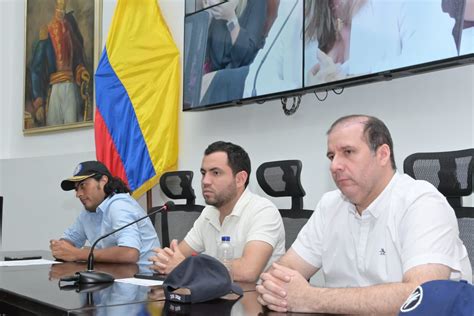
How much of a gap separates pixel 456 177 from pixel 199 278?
3.25ft

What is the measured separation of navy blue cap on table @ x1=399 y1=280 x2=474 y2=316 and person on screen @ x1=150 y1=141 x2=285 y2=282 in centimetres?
131

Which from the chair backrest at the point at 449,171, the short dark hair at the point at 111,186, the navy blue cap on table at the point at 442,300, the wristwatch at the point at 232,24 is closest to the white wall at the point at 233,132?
the wristwatch at the point at 232,24

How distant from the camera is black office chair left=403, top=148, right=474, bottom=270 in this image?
6.80 feet

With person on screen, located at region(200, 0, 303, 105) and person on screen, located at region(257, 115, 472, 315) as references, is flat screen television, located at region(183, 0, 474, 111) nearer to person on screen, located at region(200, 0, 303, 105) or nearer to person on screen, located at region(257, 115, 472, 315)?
person on screen, located at region(200, 0, 303, 105)

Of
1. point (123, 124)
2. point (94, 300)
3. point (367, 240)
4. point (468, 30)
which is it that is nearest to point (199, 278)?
point (94, 300)

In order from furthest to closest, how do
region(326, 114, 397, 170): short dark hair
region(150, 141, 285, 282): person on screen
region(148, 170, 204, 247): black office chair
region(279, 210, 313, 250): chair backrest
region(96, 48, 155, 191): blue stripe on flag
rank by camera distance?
region(96, 48, 155, 191): blue stripe on flag, region(148, 170, 204, 247): black office chair, region(279, 210, 313, 250): chair backrest, region(150, 141, 285, 282): person on screen, region(326, 114, 397, 170): short dark hair

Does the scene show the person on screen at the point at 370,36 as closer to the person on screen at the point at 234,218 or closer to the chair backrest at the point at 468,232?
the person on screen at the point at 234,218

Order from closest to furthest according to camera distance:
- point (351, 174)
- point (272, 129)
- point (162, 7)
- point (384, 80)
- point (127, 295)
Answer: point (127, 295)
point (351, 174)
point (384, 80)
point (272, 129)
point (162, 7)

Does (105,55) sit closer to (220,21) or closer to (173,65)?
(173,65)

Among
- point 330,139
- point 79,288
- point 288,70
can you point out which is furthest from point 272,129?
point 79,288

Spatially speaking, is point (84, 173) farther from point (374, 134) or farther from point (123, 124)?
point (374, 134)

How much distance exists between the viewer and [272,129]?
12.9 feet

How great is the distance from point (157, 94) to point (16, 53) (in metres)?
3.03

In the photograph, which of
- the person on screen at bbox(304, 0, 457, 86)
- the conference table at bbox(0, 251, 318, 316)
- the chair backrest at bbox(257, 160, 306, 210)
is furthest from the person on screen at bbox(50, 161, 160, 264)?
the person on screen at bbox(304, 0, 457, 86)
